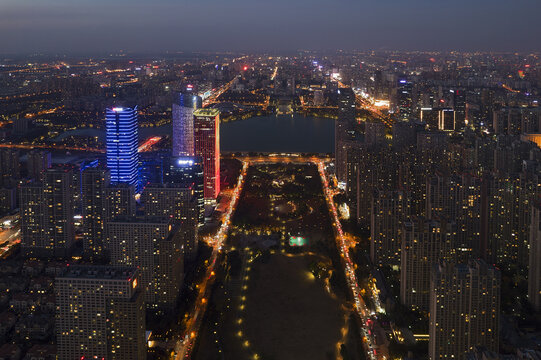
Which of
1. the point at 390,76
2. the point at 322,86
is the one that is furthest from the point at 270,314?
the point at 322,86

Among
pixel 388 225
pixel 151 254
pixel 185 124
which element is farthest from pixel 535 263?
pixel 185 124

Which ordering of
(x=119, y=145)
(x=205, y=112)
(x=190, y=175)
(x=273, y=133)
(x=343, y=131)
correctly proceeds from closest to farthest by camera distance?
(x=190, y=175) < (x=119, y=145) < (x=205, y=112) < (x=343, y=131) < (x=273, y=133)

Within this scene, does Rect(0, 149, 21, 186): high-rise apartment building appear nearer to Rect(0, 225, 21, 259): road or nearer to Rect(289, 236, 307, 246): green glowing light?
Rect(0, 225, 21, 259): road

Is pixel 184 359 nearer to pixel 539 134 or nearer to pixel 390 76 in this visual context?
pixel 539 134

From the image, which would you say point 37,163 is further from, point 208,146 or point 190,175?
point 190,175

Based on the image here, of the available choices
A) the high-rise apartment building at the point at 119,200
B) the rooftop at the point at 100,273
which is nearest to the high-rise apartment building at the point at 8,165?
the high-rise apartment building at the point at 119,200

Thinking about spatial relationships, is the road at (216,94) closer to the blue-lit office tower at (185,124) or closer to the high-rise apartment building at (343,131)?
the high-rise apartment building at (343,131)
